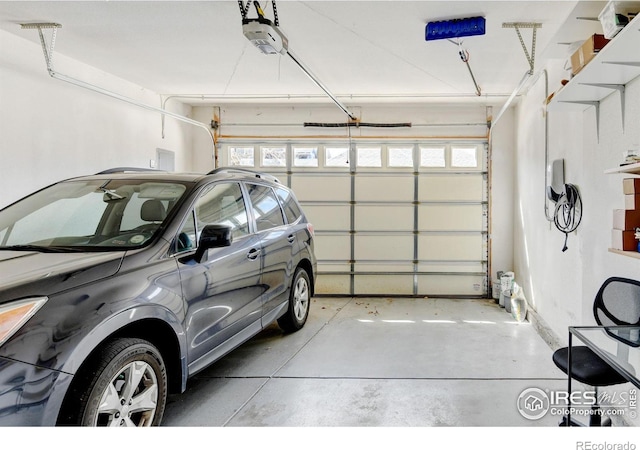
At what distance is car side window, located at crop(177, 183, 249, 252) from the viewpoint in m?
2.36

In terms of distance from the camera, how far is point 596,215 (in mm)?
2883

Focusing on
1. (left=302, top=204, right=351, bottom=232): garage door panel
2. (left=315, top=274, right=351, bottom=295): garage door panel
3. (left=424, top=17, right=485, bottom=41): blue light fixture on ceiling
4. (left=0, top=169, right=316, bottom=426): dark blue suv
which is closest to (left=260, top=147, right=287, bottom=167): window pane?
(left=302, top=204, right=351, bottom=232): garage door panel

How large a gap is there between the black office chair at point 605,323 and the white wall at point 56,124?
433cm

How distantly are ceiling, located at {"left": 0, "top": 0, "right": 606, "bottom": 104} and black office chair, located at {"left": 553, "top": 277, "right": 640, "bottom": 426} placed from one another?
6.31ft

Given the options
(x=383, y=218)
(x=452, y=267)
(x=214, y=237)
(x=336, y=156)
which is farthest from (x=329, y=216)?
(x=214, y=237)

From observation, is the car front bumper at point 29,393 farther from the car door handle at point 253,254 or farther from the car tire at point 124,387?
the car door handle at point 253,254

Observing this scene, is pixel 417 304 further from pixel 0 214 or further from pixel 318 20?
pixel 0 214

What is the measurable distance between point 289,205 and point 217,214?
1.36 meters

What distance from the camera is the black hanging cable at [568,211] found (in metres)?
3.29

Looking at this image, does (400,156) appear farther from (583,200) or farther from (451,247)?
(583,200)

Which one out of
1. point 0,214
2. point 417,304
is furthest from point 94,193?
point 417,304

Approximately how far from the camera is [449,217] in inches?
238
